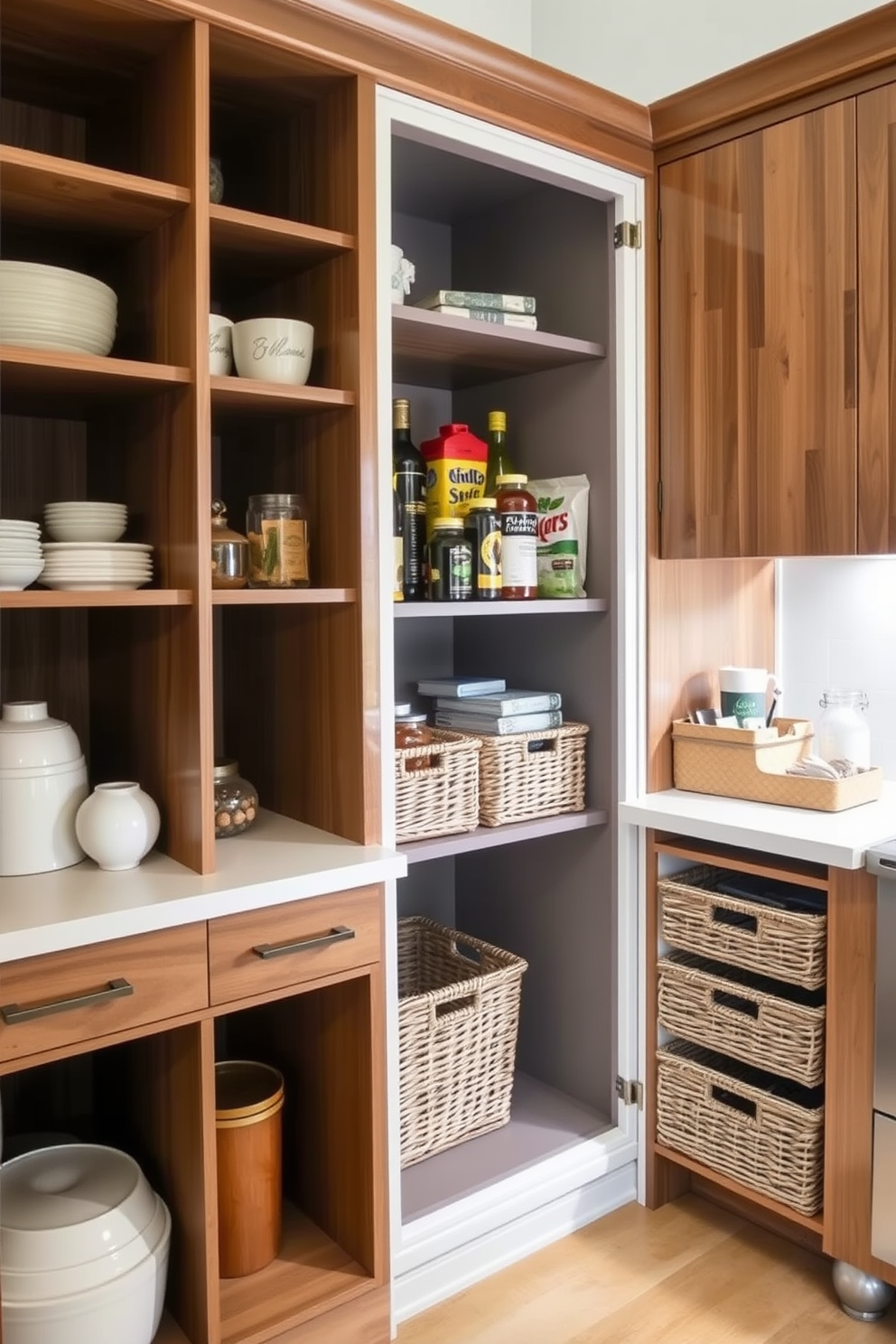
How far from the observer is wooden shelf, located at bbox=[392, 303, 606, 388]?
189 centimetres

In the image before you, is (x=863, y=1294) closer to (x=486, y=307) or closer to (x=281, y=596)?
(x=281, y=596)

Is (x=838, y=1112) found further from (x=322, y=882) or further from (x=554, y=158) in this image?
(x=554, y=158)

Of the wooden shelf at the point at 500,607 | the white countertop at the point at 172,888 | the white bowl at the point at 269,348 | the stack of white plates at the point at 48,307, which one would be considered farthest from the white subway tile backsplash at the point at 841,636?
the stack of white plates at the point at 48,307

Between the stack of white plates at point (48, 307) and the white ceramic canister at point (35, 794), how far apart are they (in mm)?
530

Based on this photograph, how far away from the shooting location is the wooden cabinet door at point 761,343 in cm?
187

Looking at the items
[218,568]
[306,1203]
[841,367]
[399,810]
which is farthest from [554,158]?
[306,1203]

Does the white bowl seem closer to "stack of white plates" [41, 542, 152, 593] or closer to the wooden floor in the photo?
"stack of white plates" [41, 542, 152, 593]

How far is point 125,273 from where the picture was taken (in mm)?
1749

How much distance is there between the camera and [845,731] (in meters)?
2.12

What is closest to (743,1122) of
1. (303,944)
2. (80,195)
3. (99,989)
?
(303,944)

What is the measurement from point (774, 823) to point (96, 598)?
121cm

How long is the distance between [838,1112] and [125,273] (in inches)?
72.0

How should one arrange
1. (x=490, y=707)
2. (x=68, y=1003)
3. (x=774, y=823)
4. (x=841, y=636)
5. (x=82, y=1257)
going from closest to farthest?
(x=68, y=1003)
(x=82, y=1257)
(x=774, y=823)
(x=490, y=707)
(x=841, y=636)

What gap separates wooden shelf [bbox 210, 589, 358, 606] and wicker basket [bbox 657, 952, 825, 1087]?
3.28ft
